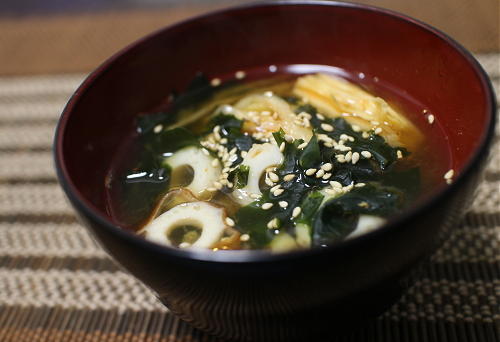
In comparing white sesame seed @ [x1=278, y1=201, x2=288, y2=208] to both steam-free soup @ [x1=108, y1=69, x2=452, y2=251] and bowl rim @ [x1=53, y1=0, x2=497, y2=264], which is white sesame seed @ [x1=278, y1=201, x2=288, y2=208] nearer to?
steam-free soup @ [x1=108, y1=69, x2=452, y2=251]

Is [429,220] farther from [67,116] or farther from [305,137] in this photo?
[67,116]

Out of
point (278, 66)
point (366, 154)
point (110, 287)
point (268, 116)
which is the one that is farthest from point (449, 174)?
point (110, 287)

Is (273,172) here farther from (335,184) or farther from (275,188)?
(335,184)

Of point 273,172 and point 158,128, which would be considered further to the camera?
point 158,128

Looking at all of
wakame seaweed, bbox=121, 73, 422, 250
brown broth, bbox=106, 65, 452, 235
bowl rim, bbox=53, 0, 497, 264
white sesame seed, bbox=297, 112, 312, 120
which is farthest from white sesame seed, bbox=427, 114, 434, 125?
white sesame seed, bbox=297, 112, 312, 120

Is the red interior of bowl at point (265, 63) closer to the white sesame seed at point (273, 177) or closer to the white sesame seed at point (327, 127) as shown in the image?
the white sesame seed at point (327, 127)

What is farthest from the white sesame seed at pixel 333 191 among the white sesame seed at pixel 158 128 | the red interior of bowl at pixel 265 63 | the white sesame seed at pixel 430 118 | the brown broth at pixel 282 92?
the white sesame seed at pixel 158 128
